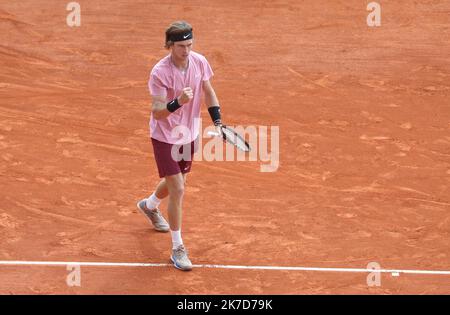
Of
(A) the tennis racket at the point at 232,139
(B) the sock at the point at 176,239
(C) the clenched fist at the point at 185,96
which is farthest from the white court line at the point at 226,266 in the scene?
(C) the clenched fist at the point at 185,96

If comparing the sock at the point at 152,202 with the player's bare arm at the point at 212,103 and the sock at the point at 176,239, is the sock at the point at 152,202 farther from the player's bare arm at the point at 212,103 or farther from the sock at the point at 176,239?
the player's bare arm at the point at 212,103

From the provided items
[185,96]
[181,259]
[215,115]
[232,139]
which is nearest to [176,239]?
[181,259]

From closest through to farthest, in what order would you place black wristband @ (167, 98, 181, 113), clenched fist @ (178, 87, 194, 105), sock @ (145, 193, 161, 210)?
clenched fist @ (178, 87, 194, 105) < black wristband @ (167, 98, 181, 113) < sock @ (145, 193, 161, 210)

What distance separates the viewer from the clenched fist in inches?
315

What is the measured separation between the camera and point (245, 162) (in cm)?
1155

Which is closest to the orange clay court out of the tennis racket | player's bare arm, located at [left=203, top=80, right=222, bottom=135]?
the tennis racket

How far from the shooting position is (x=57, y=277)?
865 centimetres

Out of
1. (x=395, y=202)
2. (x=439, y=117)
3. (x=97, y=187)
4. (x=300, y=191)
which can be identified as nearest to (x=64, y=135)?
(x=97, y=187)

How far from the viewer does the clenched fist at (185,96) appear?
26.2ft

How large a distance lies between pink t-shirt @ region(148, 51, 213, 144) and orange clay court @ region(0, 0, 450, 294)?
1.35 m

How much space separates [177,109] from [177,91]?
0.76ft

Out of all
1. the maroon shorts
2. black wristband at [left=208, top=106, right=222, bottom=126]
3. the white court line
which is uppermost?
black wristband at [left=208, top=106, right=222, bottom=126]

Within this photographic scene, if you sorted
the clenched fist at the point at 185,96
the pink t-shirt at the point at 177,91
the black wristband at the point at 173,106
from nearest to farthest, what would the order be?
1. the clenched fist at the point at 185,96
2. the black wristband at the point at 173,106
3. the pink t-shirt at the point at 177,91

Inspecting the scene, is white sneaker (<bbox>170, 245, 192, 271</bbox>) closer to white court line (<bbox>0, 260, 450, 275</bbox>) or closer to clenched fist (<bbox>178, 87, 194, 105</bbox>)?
white court line (<bbox>0, 260, 450, 275</bbox>)
